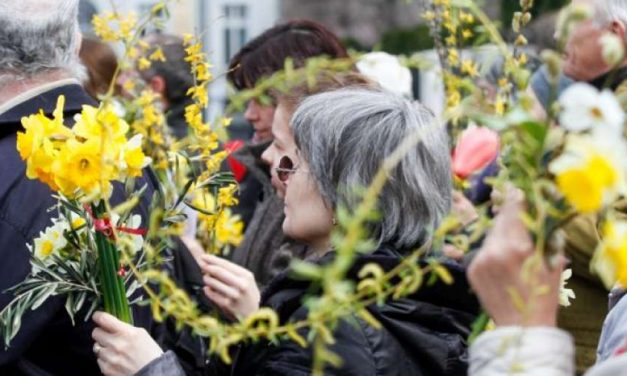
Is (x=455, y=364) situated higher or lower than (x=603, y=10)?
lower

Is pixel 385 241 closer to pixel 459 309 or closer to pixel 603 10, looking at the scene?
pixel 459 309

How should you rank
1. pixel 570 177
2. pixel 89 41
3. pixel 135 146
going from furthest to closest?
pixel 89 41 < pixel 135 146 < pixel 570 177

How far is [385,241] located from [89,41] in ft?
9.15

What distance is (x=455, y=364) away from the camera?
2523 millimetres

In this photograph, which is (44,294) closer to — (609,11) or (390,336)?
(390,336)

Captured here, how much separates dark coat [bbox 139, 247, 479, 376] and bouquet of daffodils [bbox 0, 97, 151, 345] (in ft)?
0.73

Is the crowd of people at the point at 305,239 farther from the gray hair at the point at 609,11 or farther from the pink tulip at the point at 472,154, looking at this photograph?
the pink tulip at the point at 472,154

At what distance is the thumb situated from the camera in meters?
2.50

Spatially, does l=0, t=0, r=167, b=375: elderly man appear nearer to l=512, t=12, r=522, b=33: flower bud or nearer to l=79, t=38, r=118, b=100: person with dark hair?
l=512, t=12, r=522, b=33: flower bud

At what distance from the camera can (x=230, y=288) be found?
2.77 m

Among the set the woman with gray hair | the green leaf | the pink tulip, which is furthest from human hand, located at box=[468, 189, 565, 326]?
the pink tulip

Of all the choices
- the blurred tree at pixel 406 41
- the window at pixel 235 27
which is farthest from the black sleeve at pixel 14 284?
the window at pixel 235 27

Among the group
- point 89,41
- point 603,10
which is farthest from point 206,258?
point 89,41

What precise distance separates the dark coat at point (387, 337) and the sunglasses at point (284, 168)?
0.36 meters
